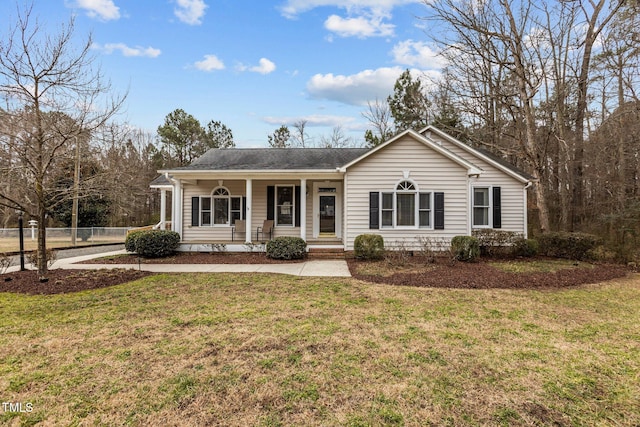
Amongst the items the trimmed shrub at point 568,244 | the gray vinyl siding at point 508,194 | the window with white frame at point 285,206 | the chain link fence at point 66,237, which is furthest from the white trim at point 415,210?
the chain link fence at point 66,237

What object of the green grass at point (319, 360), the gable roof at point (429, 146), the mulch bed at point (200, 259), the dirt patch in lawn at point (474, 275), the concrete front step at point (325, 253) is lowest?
the green grass at point (319, 360)

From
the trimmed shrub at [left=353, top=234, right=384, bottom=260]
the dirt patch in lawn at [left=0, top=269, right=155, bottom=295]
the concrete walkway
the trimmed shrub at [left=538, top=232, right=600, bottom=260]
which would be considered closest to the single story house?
the trimmed shrub at [left=353, top=234, right=384, bottom=260]

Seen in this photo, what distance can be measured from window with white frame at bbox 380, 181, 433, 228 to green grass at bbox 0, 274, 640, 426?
5.17 metres

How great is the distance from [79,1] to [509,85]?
15738 millimetres

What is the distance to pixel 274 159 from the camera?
13.4 m

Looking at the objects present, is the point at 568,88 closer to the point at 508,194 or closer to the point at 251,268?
the point at 508,194

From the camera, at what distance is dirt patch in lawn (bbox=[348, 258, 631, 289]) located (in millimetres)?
7531

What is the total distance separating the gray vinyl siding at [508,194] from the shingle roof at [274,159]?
5.12 metres

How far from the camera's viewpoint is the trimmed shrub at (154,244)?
11.0m

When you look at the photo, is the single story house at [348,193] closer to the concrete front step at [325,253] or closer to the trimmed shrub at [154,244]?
the concrete front step at [325,253]

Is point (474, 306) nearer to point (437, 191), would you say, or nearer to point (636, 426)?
point (636, 426)

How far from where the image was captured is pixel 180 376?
3.22 metres

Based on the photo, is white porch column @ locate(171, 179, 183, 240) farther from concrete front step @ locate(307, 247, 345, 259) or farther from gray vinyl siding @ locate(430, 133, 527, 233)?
gray vinyl siding @ locate(430, 133, 527, 233)

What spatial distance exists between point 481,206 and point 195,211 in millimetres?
11733
